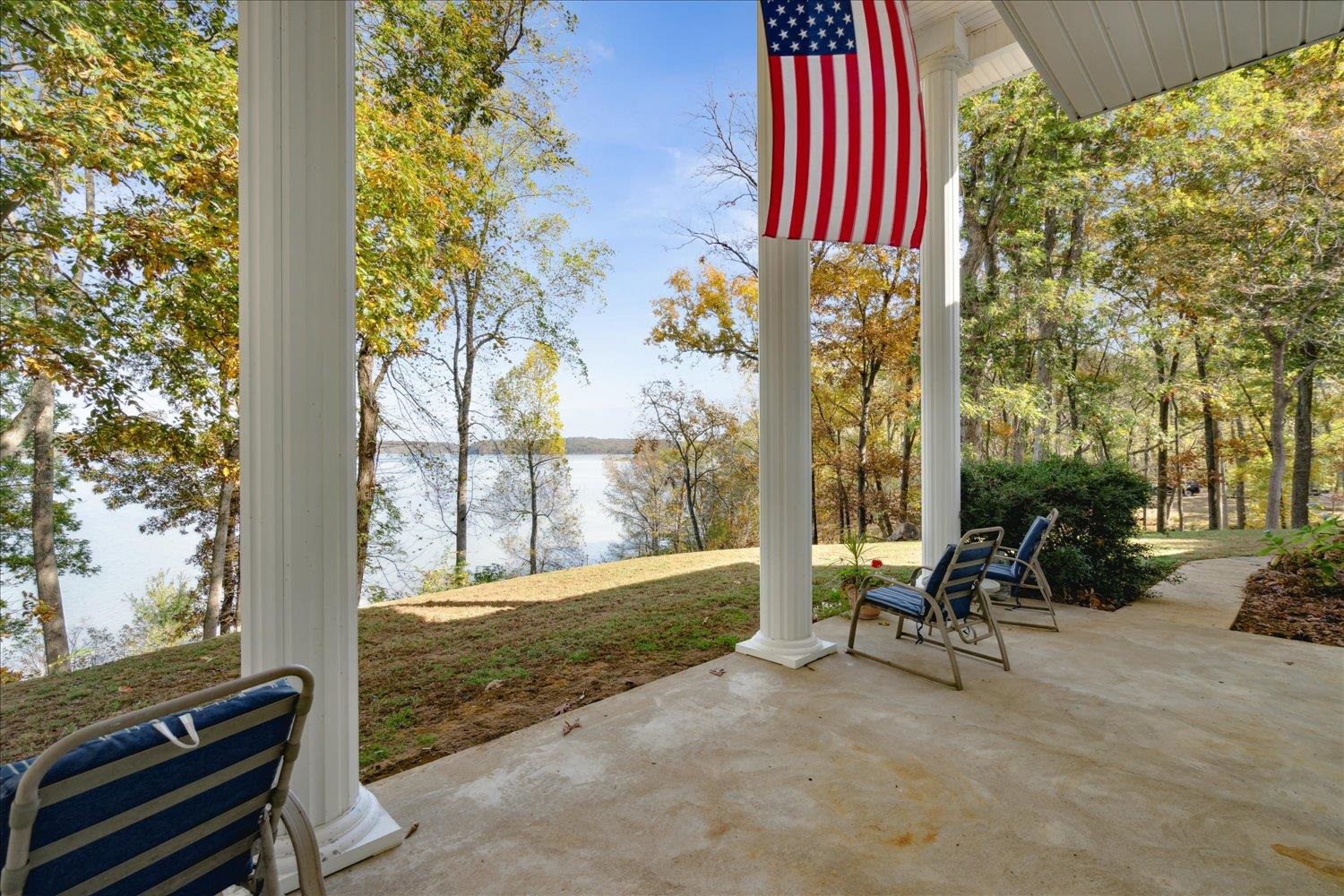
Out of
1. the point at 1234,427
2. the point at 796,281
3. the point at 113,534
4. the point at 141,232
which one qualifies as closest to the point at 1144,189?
the point at 1234,427

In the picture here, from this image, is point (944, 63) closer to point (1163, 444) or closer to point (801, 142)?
point (801, 142)

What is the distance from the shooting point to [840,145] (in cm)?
256

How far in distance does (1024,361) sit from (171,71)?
468 inches

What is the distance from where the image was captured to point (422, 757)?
275cm

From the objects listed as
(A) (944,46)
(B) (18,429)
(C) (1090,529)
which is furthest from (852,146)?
(B) (18,429)

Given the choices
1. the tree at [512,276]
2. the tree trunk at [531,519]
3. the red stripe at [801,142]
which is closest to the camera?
the red stripe at [801,142]

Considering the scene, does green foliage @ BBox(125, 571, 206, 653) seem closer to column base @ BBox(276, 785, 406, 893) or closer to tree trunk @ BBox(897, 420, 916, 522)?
column base @ BBox(276, 785, 406, 893)

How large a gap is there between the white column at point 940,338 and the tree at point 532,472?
9.06m

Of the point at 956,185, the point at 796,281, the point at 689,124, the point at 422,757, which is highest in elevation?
the point at 689,124

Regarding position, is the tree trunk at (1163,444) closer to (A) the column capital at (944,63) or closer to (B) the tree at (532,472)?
(A) the column capital at (944,63)

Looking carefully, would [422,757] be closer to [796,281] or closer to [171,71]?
[796,281]

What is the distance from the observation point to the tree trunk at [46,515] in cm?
413

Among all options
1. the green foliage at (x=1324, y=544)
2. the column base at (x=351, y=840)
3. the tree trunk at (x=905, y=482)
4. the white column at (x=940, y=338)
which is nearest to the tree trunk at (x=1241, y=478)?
the tree trunk at (x=905, y=482)

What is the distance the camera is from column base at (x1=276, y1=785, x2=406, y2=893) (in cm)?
180
